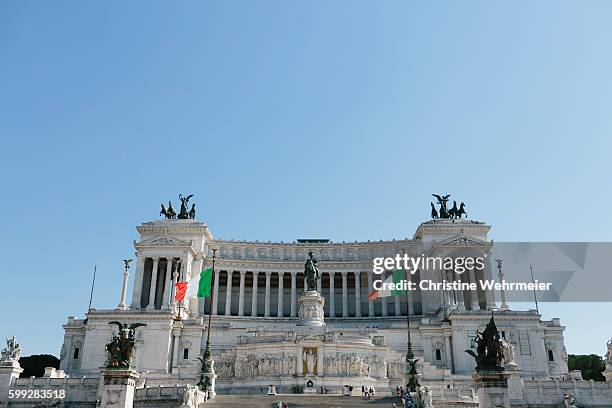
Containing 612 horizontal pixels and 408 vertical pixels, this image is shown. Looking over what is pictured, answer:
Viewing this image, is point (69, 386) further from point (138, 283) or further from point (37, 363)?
point (37, 363)

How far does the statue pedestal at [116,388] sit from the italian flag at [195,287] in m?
30.5

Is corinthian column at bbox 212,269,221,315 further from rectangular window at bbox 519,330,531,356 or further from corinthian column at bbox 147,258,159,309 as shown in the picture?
rectangular window at bbox 519,330,531,356

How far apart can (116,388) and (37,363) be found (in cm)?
7326

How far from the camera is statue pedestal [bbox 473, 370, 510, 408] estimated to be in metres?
28.4

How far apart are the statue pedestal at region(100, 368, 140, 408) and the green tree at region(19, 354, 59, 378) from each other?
67.5 metres

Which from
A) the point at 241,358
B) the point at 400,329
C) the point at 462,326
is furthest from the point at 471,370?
the point at 241,358

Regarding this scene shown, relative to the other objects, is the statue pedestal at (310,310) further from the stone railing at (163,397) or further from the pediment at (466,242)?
the pediment at (466,242)

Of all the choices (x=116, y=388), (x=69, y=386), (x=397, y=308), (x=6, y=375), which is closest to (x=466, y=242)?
(x=397, y=308)

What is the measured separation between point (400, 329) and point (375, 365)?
1042cm

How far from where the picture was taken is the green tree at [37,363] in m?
89.1

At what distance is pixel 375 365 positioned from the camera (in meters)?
54.9

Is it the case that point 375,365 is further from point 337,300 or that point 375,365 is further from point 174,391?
point 337,300

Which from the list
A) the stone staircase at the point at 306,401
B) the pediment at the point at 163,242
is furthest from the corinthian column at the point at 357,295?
the stone staircase at the point at 306,401

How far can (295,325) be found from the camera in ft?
215
